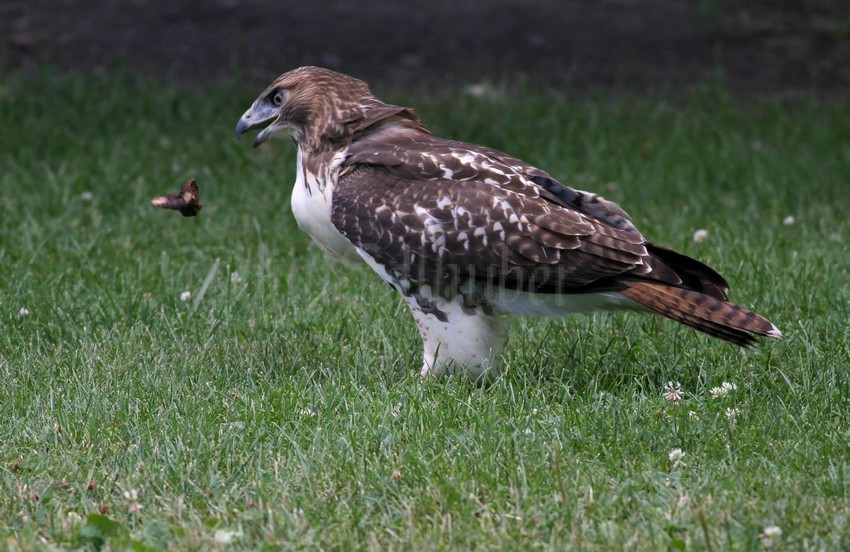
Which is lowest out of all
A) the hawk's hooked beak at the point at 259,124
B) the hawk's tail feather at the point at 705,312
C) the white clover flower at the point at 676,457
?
the white clover flower at the point at 676,457

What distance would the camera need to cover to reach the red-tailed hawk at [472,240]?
4480mm

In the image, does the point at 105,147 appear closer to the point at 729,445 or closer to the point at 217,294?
the point at 217,294

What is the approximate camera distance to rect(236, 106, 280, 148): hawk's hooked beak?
16.5ft

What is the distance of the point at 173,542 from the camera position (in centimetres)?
335

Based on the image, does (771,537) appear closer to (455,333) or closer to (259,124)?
(455,333)

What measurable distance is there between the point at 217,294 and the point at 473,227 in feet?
5.82

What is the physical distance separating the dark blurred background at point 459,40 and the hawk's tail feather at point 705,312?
19.7ft

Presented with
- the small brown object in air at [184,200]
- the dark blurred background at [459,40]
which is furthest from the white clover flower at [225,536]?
the dark blurred background at [459,40]

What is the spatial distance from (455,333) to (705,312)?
37.7 inches

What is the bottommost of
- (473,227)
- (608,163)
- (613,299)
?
(608,163)

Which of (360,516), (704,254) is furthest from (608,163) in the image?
(360,516)

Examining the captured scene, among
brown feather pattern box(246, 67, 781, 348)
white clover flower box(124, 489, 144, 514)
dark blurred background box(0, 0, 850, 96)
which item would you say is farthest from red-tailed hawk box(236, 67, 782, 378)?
dark blurred background box(0, 0, 850, 96)

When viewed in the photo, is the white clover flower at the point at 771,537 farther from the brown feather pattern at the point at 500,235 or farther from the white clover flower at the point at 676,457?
the brown feather pattern at the point at 500,235

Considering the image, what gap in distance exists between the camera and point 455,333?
4.68 meters
